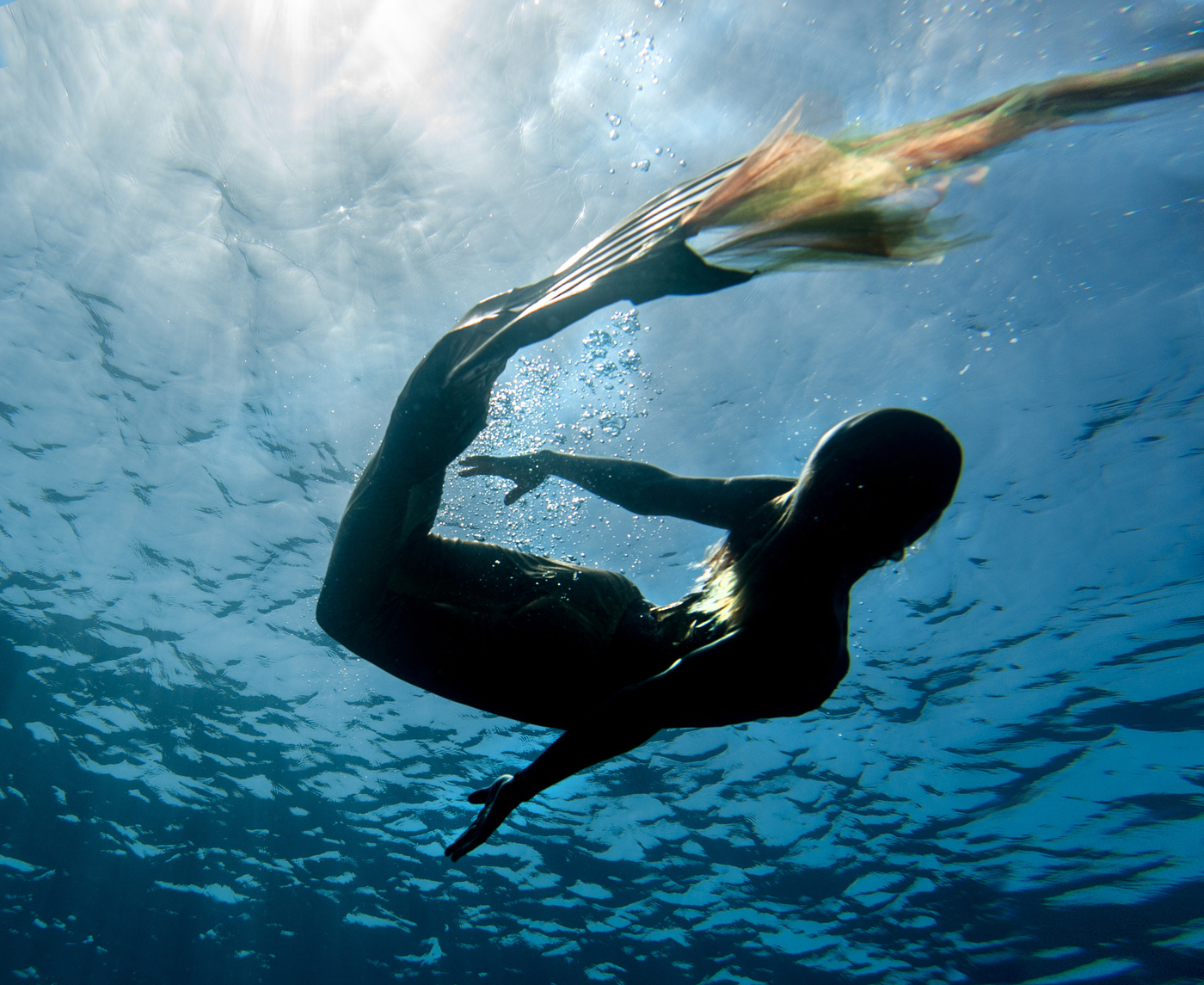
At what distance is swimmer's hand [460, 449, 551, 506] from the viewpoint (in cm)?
274

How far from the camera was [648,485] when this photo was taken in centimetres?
238

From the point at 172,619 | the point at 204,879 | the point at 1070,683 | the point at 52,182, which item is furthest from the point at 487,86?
the point at 204,879

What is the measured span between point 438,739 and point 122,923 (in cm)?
1687

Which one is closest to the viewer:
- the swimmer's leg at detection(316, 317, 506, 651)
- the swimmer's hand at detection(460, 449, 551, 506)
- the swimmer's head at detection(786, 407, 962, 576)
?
the swimmer's head at detection(786, 407, 962, 576)

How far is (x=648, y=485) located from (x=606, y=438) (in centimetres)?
599

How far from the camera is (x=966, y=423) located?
778cm

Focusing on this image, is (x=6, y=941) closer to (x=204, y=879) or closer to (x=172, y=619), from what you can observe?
(x=204, y=879)

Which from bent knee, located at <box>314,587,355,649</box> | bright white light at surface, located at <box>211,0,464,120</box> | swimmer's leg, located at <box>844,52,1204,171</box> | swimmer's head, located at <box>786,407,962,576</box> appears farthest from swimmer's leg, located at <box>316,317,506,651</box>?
bright white light at surface, located at <box>211,0,464,120</box>

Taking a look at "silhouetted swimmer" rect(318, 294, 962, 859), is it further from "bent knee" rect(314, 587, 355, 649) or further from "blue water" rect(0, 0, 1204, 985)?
"blue water" rect(0, 0, 1204, 985)

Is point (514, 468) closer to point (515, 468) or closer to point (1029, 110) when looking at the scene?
point (515, 468)

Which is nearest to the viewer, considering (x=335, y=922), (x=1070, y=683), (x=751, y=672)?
(x=751, y=672)

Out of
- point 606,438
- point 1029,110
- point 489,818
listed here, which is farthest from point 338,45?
point 489,818

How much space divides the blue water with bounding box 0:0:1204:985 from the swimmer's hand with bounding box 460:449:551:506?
179cm

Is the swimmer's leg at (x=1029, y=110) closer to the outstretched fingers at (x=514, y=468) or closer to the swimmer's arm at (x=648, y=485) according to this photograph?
the swimmer's arm at (x=648, y=485)
